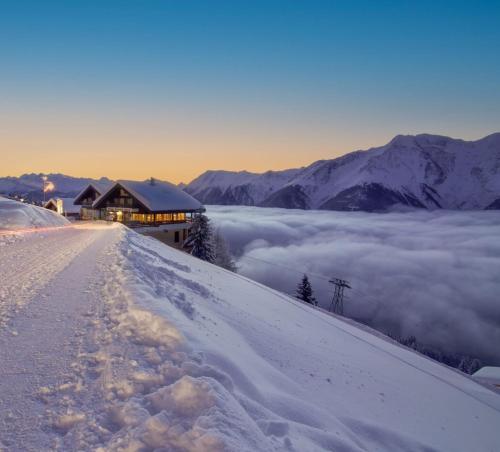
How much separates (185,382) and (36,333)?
11.3 ft

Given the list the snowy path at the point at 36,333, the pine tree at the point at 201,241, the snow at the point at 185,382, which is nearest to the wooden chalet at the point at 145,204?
the pine tree at the point at 201,241

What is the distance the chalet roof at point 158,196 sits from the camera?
144 feet

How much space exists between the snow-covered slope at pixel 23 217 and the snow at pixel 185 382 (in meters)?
15.5

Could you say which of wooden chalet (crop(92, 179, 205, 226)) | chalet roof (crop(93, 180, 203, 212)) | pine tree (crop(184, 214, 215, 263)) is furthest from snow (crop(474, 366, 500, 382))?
chalet roof (crop(93, 180, 203, 212))

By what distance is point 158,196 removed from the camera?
46031 millimetres

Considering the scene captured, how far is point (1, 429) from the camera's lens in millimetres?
3461

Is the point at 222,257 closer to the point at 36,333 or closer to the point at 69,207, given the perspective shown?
the point at 69,207

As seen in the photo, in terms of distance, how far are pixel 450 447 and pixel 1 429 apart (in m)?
7.81

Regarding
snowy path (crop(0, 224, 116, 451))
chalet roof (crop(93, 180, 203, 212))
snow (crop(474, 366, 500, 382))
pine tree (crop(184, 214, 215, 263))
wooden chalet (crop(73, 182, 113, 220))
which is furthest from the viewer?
wooden chalet (crop(73, 182, 113, 220))

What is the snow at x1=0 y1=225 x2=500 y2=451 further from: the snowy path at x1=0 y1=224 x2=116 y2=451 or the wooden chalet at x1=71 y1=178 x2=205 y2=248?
the wooden chalet at x1=71 y1=178 x2=205 y2=248

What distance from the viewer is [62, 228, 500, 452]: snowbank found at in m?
3.47

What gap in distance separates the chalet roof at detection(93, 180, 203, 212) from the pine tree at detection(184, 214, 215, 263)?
20.9ft

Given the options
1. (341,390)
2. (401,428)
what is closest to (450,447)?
(401,428)

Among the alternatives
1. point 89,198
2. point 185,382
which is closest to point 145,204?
point 89,198
